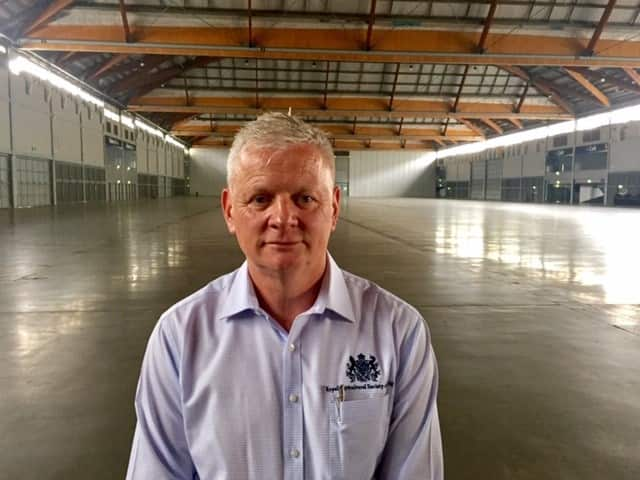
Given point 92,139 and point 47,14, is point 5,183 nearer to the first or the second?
point 47,14

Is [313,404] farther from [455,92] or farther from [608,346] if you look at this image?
[455,92]

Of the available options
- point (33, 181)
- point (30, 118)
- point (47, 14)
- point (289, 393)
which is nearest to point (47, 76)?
point (30, 118)

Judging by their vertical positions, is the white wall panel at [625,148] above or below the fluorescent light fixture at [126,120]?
below

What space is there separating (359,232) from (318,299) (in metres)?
15.2

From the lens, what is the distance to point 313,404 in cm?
193

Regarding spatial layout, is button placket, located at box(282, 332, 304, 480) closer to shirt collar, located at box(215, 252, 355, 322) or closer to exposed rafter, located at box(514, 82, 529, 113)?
shirt collar, located at box(215, 252, 355, 322)

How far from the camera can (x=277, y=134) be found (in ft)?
6.42

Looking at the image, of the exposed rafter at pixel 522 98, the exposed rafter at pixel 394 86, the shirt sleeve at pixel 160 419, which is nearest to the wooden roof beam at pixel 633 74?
the exposed rafter at pixel 522 98

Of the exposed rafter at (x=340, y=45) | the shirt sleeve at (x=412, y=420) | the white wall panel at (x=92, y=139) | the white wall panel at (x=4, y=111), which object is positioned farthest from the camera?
the white wall panel at (x=92, y=139)

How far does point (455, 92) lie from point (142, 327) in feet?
138

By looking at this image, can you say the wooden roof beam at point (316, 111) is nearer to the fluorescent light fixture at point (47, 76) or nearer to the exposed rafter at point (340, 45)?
the fluorescent light fixture at point (47, 76)

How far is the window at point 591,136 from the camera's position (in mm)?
44294

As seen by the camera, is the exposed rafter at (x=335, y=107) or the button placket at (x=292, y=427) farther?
the exposed rafter at (x=335, y=107)

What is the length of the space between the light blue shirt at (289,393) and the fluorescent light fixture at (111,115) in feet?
150
